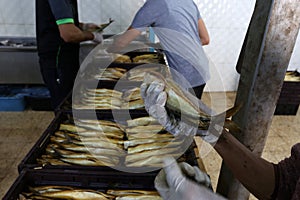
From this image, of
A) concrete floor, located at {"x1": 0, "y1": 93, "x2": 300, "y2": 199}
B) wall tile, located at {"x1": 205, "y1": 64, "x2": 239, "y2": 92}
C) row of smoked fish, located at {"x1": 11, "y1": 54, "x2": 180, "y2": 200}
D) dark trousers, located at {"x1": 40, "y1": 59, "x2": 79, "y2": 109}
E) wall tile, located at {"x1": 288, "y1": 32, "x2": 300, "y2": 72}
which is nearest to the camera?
row of smoked fish, located at {"x1": 11, "y1": 54, "x2": 180, "y2": 200}

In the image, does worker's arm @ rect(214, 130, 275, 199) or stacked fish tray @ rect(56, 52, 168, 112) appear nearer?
worker's arm @ rect(214, 130, 275, 199)

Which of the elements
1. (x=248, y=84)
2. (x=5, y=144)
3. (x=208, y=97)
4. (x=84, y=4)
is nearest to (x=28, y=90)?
(x=5, y=144)

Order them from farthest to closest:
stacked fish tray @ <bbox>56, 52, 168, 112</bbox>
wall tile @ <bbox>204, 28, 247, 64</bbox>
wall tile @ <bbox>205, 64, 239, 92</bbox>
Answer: wall tile @ <bbox>205, 64, 239, 92</bbox>
wall tile @ <bbox>204, 28, 247, 64</bbox>
stacked fish tray @ <bbox>56, 52, 168, 112</bbox>

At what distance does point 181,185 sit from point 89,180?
0.53 metres

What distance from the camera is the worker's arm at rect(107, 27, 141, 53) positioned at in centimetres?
228

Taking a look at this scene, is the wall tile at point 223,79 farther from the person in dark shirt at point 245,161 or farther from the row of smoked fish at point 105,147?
the person in dark shirt at point 245,161

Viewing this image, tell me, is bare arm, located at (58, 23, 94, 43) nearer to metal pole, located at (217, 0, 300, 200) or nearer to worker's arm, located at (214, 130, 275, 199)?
metal pole, located at (217, 0, 300, 200)

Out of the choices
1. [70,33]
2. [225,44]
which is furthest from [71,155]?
[225,44]

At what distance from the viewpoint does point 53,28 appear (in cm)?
232

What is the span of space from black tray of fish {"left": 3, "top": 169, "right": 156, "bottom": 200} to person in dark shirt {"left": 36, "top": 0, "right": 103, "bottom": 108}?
1385mm


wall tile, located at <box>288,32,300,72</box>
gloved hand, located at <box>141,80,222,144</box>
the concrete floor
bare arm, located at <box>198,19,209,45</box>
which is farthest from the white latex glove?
wall tile, located at <box>288,32,300,72</box>

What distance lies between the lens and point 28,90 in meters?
3.83

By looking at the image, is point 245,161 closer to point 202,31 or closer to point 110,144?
point 110,144

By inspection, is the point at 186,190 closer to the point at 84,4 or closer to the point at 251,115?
the point at 251,115
